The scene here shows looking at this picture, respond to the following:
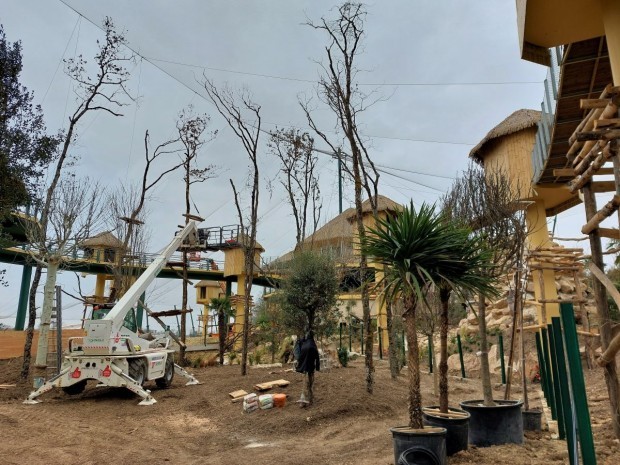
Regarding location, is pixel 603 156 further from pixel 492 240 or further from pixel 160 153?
pixel 160 153

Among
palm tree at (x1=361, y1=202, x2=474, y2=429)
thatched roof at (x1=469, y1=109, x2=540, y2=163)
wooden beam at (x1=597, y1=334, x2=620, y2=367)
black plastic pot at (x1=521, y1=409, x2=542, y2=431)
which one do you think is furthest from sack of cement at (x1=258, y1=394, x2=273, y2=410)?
thatched roof at (x1=469, y1=109, x2=540, y2=163)

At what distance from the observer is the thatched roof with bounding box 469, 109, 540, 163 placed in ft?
51.8

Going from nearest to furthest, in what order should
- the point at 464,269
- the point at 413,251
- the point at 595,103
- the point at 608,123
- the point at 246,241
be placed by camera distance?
the point at 608,123
the point at 595,103
the point at 413,251
the point at 464,269
the point at 246,241

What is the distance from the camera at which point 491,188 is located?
380 inches

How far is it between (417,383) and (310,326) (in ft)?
15.8

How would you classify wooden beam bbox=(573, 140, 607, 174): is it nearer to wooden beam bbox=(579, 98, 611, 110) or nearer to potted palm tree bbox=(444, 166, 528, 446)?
wooden beam bbox=(579, 98, 611, 110)

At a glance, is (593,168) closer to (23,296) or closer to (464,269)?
(464,269)

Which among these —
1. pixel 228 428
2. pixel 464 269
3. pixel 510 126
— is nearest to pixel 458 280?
pixel 464 269

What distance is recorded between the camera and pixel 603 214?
16.3 ft

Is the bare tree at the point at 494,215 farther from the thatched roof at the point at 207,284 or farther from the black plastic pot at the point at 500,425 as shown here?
the thatched roof at the point at 207,284

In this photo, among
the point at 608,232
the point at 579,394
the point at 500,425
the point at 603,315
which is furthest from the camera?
the point at 500,425

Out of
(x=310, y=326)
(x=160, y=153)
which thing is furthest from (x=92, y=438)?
(x=160, y=153)

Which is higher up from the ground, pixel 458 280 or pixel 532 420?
pixel 458 280

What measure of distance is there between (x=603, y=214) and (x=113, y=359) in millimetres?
10053
